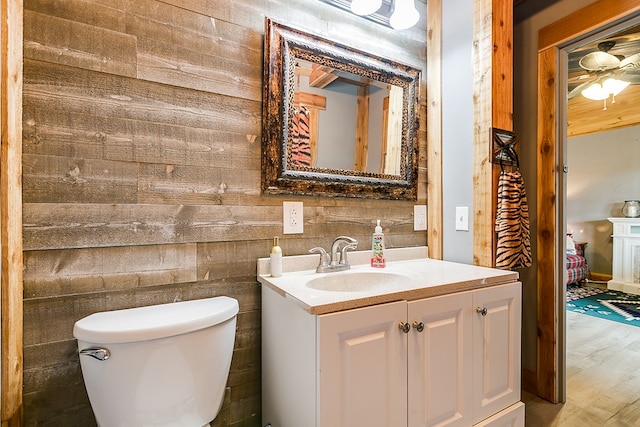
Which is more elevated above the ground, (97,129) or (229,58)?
(229,58)

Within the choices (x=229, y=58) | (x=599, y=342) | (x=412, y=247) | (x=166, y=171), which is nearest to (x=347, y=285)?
(x=412, y=247)

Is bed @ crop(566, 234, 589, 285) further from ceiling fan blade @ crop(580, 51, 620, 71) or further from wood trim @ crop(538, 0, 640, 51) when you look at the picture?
wood trim @ crop(538, 0, 640, 51)

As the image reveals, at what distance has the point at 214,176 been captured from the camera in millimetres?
1254

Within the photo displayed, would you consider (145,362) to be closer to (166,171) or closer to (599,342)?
(166,171)

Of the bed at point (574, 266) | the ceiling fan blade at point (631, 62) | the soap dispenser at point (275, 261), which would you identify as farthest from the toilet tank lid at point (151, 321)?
the bed at point (574, 266)

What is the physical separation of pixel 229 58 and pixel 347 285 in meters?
1.10

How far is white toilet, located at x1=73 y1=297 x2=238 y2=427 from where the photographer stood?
84cm

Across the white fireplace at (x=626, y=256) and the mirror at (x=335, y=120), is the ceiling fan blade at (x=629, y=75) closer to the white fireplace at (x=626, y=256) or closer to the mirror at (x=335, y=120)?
the white fireplace at (x=626, y=256)

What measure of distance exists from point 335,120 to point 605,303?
14.1 feet

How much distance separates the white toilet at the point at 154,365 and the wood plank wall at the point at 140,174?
0.21m

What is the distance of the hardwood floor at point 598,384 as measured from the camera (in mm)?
1622

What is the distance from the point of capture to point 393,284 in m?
1.38

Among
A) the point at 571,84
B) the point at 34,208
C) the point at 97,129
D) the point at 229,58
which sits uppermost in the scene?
the point at 571,84

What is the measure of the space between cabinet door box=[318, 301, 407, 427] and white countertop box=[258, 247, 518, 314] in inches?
1.5
